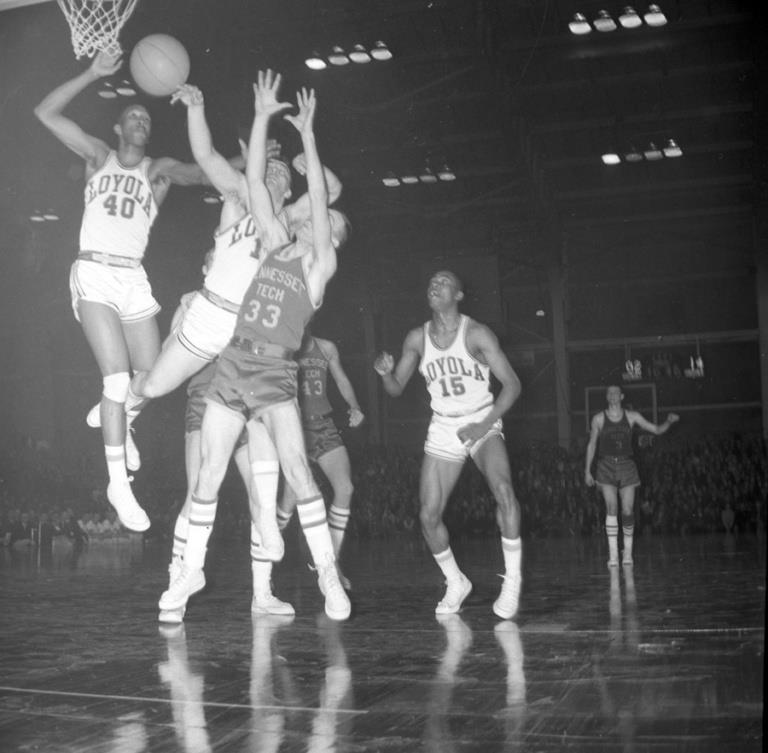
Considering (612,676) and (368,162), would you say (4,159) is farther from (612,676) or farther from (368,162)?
(612,676)

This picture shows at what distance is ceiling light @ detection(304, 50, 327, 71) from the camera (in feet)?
35.1

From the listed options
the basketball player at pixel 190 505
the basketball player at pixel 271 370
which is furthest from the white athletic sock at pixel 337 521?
the basketball player at pixel 271 370

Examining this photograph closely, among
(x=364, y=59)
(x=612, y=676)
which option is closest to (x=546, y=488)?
(x=364, y=59)

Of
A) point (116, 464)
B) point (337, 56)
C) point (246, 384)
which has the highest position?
point (337, 56)

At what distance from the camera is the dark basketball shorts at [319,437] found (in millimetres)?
5934

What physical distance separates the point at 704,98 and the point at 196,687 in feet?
38.0

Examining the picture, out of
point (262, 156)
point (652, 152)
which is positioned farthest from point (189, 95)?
point (652, 152)

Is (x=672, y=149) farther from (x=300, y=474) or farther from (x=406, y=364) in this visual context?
(x=300, y=474)

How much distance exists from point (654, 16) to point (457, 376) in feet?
22.5

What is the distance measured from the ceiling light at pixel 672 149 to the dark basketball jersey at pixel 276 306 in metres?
10.7

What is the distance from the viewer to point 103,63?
16.7ft

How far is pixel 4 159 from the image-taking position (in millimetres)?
9469

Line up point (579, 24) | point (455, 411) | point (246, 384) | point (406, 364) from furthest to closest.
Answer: point (579, 24), point (406, 364), point (455, 411), point (246, 384)

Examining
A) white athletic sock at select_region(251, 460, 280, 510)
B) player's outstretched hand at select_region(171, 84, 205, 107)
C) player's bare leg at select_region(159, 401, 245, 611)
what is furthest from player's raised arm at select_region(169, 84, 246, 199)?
white athletic sock at select_region(251, 460, 280, 510)
